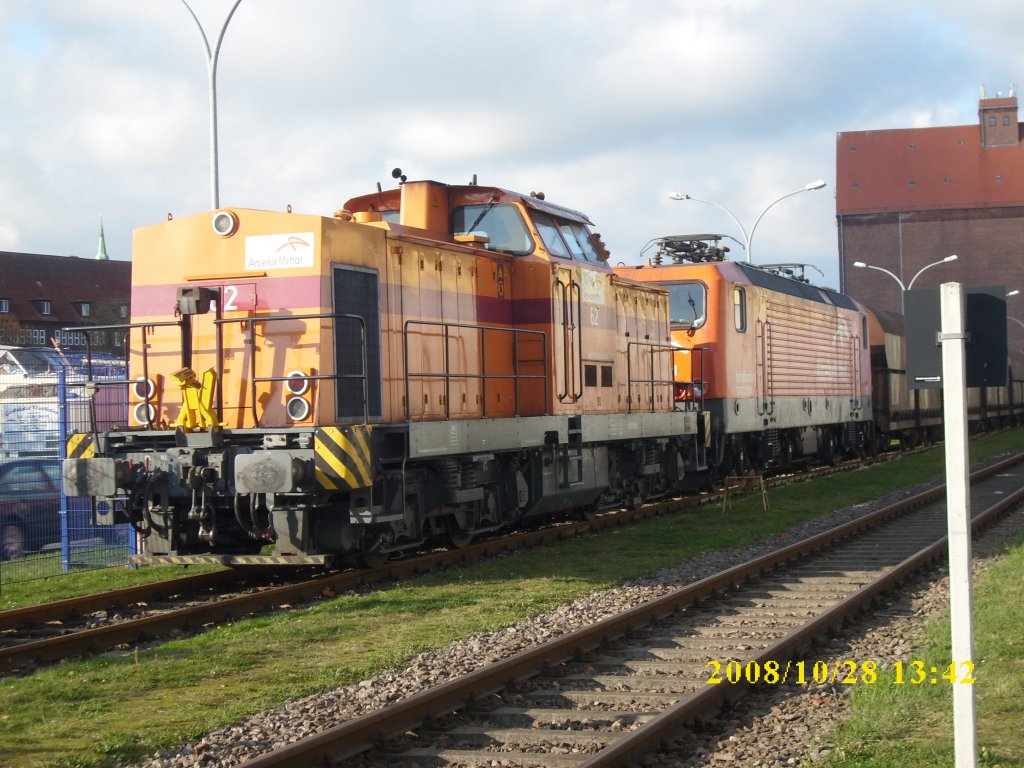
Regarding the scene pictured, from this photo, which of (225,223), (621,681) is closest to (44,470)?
(225,223)

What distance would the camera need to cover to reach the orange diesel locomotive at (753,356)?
18.7 m

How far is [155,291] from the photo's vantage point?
10898mm

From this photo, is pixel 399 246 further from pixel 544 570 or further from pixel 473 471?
pixel 544 570

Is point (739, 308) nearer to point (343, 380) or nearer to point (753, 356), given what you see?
point (753, 356)

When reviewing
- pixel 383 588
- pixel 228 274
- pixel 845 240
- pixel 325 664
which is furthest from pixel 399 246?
pixel 845 240

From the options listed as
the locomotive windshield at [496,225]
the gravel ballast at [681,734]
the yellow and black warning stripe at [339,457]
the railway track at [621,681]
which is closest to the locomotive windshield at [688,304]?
the locomotive windshield at [496,225]

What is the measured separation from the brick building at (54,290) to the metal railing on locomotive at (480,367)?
60.3 m

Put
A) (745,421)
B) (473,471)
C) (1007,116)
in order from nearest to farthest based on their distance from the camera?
(473,471) < (745,421) < (1007,116)

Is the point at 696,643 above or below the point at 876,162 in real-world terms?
below

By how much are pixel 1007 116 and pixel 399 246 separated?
3315 inches

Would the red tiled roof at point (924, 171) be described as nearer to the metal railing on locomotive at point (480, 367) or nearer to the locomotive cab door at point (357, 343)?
the metal railing on locomotive at point (480, 367)

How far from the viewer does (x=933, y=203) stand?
83.4 metres

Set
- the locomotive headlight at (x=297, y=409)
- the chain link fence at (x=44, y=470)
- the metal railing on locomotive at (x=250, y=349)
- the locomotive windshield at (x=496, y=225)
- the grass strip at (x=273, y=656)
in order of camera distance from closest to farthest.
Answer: the grass strip at (x=273, y=656)
the metal railing on locomotive at (x=250, y=349)
the locomotive headlight at (x=297, y=409)
the chain link fence at (x=44, y=470)
the locomotive windshield at (x=496, y=225)

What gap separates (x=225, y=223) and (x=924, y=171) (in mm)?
82416
